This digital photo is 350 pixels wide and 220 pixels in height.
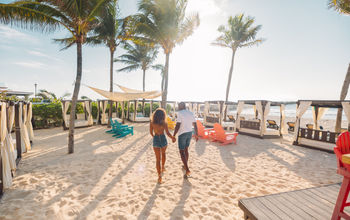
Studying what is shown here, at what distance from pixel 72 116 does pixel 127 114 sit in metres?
9.35

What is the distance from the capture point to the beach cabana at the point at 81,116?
933cm

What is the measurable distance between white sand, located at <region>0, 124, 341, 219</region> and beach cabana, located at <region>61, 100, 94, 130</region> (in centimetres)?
463

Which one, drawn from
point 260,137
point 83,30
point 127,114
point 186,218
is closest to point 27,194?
point 186,218

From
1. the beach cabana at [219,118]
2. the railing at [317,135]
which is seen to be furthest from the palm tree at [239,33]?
the railing at [317,135]

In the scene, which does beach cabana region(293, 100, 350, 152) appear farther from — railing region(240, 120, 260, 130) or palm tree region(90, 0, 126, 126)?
palm tree region(90, 0, 126, 126)

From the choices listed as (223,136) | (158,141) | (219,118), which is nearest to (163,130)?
(158,141)

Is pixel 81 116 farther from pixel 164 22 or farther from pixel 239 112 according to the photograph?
pixel 239 112

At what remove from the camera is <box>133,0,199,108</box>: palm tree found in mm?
8414

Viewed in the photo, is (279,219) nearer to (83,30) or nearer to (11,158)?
(11,158)

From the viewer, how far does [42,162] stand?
4125 mm

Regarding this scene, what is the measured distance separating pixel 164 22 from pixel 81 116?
9.29 metres

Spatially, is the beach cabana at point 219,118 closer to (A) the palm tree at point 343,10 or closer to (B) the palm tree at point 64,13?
(A) the palm tree at point 343,10

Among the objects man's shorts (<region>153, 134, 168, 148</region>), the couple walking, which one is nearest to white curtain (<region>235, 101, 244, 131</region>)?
the couple walking

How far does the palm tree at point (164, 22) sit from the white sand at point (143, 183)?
23.6ft
